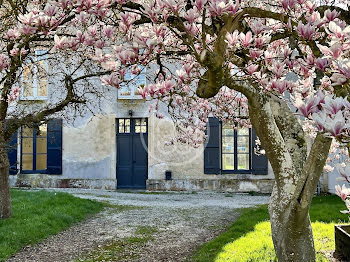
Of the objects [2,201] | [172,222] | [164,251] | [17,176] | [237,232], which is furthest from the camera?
[17,176]

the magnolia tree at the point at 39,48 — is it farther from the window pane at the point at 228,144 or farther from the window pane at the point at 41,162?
the window pane at the point at 228,144

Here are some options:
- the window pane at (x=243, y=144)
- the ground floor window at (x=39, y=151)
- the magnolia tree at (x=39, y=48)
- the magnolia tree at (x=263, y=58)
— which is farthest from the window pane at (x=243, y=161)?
the magnolia tree at (x=263, y=58)

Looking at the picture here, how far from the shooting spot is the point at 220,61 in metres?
2.67

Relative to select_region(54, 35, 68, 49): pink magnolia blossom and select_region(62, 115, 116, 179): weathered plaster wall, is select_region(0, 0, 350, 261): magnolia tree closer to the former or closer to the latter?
select_region(54, 35, 68, 49): pink magnolia blossom

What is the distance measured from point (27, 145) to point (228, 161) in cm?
710

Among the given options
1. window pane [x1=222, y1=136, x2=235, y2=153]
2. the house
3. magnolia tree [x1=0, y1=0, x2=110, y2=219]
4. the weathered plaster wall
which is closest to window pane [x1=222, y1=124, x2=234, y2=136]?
the house

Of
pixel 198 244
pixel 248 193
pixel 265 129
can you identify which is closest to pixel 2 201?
pixel 198 244

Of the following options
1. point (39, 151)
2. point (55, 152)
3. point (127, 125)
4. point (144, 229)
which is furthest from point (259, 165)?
point (39, 151)

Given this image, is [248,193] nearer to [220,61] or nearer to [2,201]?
[2,201]

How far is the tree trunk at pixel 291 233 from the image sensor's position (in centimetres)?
316

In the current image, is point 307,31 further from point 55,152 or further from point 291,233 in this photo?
point 55,152

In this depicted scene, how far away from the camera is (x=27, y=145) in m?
13.2

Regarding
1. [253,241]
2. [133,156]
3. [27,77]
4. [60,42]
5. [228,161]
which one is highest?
[27,77]

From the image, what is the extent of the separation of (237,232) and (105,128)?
7.91 meters
